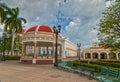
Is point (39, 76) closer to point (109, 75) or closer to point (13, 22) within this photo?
point (109, 75)

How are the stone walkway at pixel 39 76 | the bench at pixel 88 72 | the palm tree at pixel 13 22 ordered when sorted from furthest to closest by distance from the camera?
the palm tree at pixel 13 22
the bench at pixel 88 72
the stone walkway at pixel 39 76

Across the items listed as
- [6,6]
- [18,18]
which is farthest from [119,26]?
[18,18]

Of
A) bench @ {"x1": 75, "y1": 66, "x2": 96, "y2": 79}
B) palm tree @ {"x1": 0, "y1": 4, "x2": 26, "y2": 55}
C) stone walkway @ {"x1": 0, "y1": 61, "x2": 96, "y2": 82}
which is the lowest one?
stone walkway @ {"x1": 0, "y1": 61, "x2": 96, "y2": 82}

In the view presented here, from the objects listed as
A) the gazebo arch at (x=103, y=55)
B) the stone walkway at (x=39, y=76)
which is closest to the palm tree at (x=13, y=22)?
the stone walkway at (x=39, y=76)

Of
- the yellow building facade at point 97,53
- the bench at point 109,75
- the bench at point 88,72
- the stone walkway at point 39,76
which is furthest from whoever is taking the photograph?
the yellow building facade at point 97,53

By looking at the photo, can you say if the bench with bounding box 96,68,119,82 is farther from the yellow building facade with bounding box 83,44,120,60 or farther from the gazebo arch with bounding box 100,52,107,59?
the gazebo arch with bounding box 100,52,107,59

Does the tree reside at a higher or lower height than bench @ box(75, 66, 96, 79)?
higher

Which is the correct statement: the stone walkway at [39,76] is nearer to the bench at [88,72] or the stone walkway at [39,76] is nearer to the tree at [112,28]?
the bench at [88,72]

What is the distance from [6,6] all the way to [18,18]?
269 inches

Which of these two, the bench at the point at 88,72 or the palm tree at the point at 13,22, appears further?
the palm tree at the point at 13,22

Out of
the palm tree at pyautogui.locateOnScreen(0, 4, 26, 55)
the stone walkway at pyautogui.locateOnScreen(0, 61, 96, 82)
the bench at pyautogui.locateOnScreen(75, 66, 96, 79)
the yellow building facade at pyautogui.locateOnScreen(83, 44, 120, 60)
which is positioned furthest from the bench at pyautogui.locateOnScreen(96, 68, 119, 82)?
the yellow building facade at pyautogui.locateOnScreen(83, 44, 120, 60)

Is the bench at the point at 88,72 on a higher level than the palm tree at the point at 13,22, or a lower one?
lower

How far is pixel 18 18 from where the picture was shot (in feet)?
136

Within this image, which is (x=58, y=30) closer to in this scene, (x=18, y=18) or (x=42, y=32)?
(x=42, y=32)
